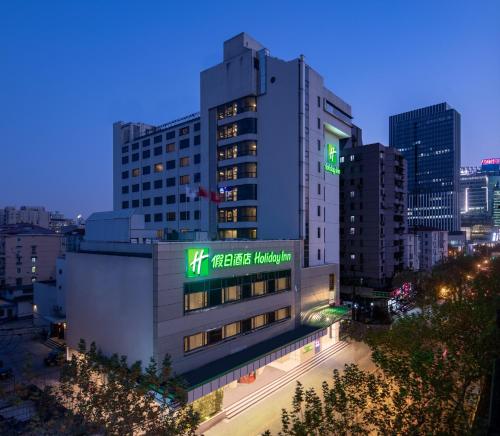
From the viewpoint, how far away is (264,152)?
51.9 meters

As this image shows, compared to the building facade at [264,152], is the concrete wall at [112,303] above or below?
below

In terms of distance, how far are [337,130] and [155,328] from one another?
1768 inches

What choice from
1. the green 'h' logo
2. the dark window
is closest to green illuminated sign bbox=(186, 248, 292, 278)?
the green 'h' logo

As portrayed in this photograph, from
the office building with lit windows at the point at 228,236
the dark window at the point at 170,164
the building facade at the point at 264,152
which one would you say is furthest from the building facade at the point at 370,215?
the dark window at the point at 170,164

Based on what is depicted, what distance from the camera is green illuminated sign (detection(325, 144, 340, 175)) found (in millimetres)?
54713

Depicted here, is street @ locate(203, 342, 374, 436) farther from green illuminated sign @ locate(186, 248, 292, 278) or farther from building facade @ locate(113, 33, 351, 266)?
building facade @ locate(113, 33, 351, 266)

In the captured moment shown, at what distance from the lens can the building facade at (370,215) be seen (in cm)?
6956

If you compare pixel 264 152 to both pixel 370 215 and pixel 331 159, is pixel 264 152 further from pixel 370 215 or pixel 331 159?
pixel 370 215

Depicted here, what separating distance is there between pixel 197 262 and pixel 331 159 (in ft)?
117

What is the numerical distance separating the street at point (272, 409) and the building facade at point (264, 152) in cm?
1432

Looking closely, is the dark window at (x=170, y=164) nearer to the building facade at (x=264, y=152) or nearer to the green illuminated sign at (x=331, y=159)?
the building facade at (x=264, y=152)

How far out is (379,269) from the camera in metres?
68.8

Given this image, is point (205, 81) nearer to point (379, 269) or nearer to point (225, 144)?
point (225, 144)

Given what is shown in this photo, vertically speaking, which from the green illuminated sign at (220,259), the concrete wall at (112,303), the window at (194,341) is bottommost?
the window at (194,341)
